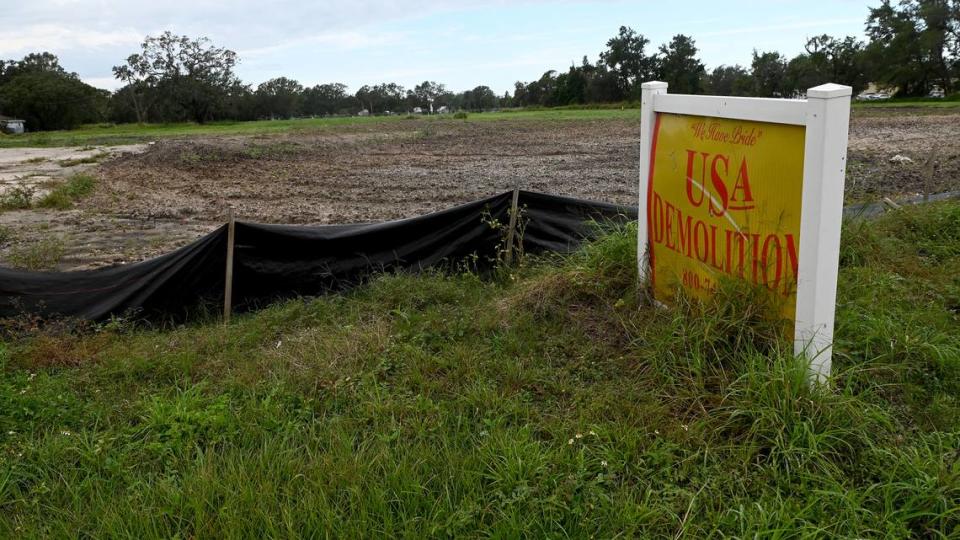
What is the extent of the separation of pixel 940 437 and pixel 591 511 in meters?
1.54

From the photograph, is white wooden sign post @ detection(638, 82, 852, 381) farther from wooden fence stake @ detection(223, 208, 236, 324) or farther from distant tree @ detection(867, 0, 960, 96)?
distant tree @ detection(867, 0, 960, 96)

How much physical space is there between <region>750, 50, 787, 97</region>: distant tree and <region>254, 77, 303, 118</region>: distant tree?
53.5m

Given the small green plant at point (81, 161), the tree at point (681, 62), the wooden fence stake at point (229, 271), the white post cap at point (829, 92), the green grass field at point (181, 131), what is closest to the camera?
the white post cap at point (829, 92)

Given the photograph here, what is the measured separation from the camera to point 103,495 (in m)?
3.25

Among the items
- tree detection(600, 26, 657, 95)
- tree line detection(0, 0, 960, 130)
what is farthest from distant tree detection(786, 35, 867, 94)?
tree detection(600, 26, 657, 95)

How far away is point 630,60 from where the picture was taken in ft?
275

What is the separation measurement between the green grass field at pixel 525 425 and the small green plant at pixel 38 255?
4258 mm

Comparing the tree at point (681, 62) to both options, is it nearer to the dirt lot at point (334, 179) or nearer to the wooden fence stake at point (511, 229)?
the dirt lot at point (334, 179)

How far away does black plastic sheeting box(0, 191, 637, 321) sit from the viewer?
625cm

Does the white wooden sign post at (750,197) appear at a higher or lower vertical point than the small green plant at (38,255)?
higher

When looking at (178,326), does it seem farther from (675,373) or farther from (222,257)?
(675,373)

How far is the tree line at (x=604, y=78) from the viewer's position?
206ft

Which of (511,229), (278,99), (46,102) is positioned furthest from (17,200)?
(278,99)

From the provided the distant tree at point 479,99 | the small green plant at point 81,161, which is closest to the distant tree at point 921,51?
the distant tree at point 479,99
